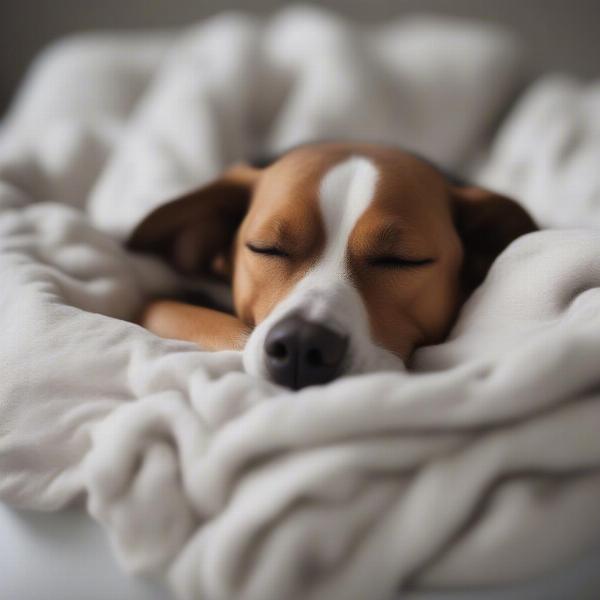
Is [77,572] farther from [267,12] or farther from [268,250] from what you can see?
[267,12]

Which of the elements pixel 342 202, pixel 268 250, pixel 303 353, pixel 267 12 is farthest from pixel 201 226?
pixel 267 12

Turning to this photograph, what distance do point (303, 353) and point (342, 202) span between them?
1.19ft

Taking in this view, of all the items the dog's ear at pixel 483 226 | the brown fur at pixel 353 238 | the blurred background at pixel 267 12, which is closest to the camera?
the brown fur at pixel 353 238

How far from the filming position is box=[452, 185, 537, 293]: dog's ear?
1.30 meters

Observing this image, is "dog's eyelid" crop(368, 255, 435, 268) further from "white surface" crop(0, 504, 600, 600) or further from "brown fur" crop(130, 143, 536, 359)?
"white surface" crop(0, 504, 600, 600)

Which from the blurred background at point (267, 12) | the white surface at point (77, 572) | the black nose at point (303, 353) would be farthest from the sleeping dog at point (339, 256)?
the blurred background at point (267, 12)

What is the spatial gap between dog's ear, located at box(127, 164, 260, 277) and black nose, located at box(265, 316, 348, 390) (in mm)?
556

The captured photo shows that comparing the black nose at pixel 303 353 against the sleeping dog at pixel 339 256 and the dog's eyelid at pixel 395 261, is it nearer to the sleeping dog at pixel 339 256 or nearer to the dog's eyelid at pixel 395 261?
the sleeping dog at pixel 339 256

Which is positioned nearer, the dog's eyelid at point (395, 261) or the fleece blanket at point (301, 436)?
the fleece blanket at point (301, 436)

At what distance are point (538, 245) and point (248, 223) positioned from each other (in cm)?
57

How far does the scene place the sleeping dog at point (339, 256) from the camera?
0.96 metres

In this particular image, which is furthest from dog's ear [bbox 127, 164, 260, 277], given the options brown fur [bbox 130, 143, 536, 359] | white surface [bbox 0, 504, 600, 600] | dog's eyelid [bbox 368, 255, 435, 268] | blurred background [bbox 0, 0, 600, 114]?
blurred background [bbox 0, 0, 600, 114]

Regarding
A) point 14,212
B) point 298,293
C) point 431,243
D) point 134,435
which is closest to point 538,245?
point 431,243

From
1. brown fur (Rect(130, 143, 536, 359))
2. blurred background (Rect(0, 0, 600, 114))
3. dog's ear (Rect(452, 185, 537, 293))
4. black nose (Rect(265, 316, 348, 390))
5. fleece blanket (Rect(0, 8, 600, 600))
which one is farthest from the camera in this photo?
blurred background (Rect(0, 0, 600, 114))
